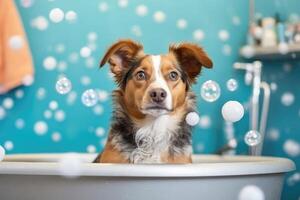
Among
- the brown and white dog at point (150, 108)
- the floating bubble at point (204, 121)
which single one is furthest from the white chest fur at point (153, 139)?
the floating bubble at point (204, 121)

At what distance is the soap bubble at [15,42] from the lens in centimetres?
207

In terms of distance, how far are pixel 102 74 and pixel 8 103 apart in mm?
390

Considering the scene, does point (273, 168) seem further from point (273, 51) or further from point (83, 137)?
point (83, 137)

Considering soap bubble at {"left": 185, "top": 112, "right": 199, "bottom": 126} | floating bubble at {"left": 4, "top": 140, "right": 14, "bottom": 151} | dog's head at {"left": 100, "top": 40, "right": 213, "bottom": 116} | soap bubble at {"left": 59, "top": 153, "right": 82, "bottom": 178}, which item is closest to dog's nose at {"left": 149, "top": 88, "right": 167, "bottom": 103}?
dog's head at {"left": 100, "top": 40, "right": 213, "bottom": 116}

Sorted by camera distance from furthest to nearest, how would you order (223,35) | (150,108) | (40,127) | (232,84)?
(223,35) → (40,127) → (232,84) → (150,108)

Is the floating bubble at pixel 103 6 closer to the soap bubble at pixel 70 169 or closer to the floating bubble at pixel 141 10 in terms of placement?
the floating bubble at pixel 141 10

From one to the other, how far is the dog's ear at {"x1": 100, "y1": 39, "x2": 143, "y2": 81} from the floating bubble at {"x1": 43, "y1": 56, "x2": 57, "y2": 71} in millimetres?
737

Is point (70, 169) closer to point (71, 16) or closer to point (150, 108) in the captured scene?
point (150, 108)

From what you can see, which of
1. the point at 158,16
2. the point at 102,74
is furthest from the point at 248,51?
the point at 102,74

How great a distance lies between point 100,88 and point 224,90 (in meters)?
0.52

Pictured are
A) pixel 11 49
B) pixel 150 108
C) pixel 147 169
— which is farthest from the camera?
pixel 11 49

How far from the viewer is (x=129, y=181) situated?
4.37ft

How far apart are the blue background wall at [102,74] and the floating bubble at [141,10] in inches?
0.5

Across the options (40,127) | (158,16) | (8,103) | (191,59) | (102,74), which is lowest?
(40,127)
